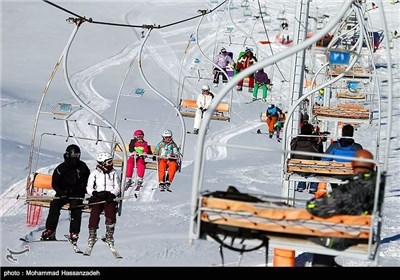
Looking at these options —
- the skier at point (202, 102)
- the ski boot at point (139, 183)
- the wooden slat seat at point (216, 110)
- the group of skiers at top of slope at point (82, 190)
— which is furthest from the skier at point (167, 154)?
the skier at point (202, 102)

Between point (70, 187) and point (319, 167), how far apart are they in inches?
128

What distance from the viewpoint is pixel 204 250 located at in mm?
13570

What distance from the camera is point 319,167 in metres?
12.7

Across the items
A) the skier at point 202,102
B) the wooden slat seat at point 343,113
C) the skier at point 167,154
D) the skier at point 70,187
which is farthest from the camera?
the skier at point 202,102

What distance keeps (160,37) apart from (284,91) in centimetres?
942

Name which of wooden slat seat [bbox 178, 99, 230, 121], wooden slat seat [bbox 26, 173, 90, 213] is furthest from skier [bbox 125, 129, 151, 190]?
wooden slat seat [bbox 26, 173, 90, 213]

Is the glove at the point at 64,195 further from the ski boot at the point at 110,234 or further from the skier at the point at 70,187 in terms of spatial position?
the ski boot at the point at 110,234

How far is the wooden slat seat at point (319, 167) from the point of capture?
12.6 meters

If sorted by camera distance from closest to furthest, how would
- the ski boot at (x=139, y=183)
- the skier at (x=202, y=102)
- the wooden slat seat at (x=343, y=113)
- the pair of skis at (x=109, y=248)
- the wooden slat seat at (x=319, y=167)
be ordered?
the pair of skis at (x=109, y=248), the wooden slat seat at (x=319, y=167), the ski boot at (x=139, y=183), the wooden slat seat at (x=343, y=113), the skier at (x=202, y=102)

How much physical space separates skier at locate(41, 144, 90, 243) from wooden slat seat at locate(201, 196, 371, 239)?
4237 millimetres

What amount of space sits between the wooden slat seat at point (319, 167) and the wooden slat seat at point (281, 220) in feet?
14.1

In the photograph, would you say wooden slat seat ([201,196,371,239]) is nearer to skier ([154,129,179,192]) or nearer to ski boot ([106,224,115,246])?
ski boot ([106,224,115,246])

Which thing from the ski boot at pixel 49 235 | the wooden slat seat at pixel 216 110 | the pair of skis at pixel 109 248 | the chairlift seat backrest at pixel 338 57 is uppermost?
the wooden slat seat at pixel 216 110
